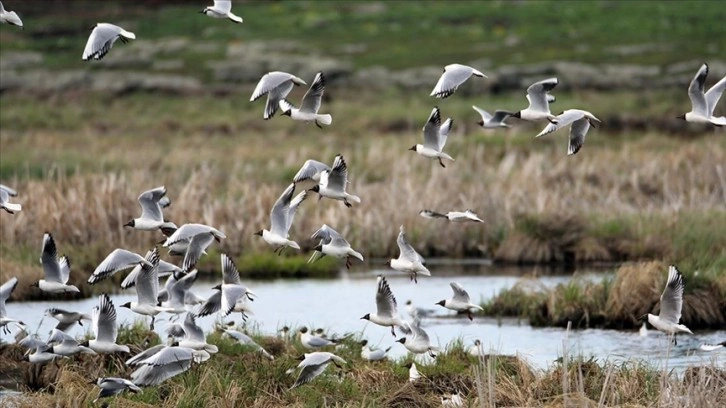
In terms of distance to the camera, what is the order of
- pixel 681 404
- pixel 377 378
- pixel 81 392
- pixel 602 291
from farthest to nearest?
1. pixel 602 291
2. pixel 377 378
3. pixel 81 392
4. pixel 681 404

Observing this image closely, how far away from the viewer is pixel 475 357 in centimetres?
1367

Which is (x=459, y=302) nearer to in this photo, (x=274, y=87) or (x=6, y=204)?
(x=274, y=87)

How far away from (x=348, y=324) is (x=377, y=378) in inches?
200

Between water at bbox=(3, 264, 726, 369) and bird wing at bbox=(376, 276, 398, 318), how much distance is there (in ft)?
4.14

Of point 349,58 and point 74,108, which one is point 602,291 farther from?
point 349,58

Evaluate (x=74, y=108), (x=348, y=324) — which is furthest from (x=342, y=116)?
(x=348, y=324)

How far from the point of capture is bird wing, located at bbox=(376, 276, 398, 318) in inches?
482

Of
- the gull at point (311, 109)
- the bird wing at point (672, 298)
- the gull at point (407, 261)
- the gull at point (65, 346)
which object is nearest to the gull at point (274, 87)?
the gull at point (311, 109)

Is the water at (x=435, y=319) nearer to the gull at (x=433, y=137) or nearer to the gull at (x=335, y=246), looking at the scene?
the gull at (x=335, y=246)

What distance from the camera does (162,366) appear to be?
1145 centimetres

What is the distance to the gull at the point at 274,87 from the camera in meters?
12.2

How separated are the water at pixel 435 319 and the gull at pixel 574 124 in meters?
1.99

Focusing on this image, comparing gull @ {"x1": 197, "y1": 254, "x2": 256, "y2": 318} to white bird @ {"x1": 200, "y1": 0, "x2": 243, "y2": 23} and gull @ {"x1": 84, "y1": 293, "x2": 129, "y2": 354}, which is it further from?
white bird @ {"x1": 200, "y1": 0, "x2": 243, "y2": 23}

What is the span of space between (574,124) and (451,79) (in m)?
1.36
